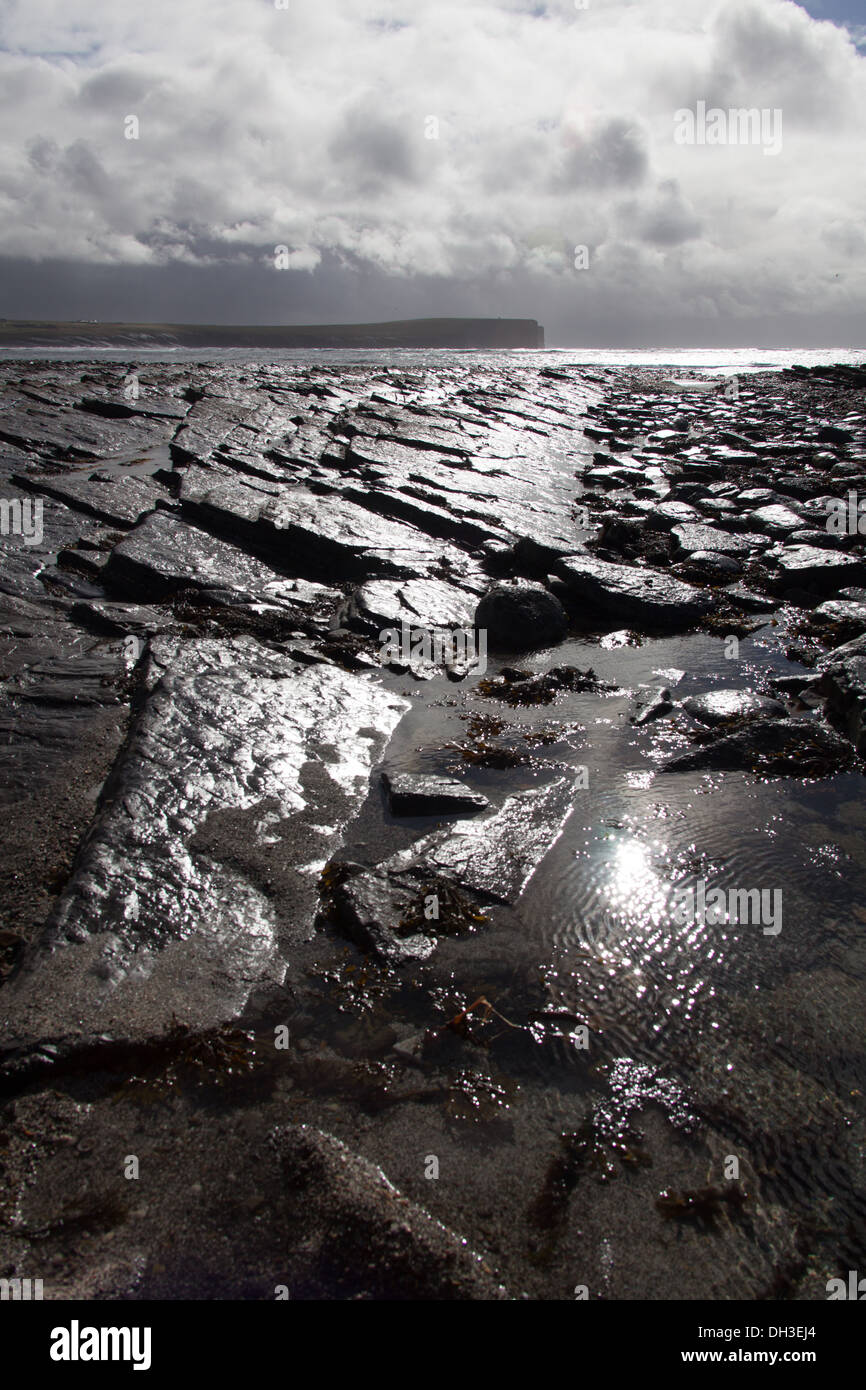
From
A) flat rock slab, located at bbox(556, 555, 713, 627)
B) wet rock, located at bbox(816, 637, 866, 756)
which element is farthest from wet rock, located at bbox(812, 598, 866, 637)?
wet rock, located at bbox(816, 637, 866, 756)

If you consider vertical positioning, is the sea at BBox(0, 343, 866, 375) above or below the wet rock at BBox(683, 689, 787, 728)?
above

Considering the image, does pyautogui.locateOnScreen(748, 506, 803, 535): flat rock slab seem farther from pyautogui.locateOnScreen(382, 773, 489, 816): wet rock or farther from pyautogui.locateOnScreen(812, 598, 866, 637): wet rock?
pyautogui.locateOnScreen(382, 773, 489, 816): wet rock

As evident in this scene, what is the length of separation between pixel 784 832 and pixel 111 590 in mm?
6606

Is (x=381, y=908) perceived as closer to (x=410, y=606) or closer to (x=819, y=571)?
(x=410, y=606)

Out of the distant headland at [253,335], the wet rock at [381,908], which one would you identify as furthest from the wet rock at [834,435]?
the distant headland at [253,335]

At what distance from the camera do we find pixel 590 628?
23.6 ft

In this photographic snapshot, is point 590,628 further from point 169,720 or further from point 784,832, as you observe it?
point 169,720

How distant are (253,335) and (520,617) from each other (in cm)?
15889

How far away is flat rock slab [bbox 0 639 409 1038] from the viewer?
2.76m

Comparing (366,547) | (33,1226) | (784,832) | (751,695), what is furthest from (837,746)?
(366,547)

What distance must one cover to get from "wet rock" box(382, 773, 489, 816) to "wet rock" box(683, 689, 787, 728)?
189 cm

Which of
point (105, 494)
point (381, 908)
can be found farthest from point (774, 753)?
point (105, 494)

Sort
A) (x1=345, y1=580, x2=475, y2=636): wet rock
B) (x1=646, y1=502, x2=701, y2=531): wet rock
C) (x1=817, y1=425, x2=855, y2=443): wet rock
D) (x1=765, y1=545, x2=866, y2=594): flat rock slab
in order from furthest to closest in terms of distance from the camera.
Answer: (x1=817, y1=425, x2=855, y2=443): wet rock, (x1=646, y1=502, x2=701, y2=531): wet rock, (x1=765, y1=545, x2=866, y2=594): flat rock slab, (x1=345, y1=580, x2=475, y2=636): wet rock
